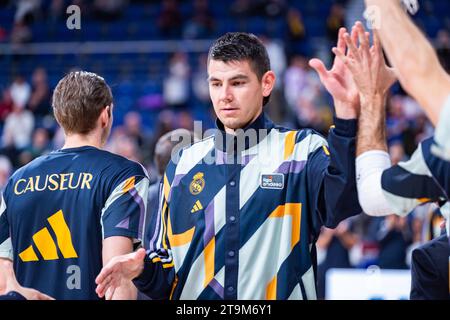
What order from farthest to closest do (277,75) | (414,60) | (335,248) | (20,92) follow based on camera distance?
(20,92) → (277,75) → (335,248) → (414,60)

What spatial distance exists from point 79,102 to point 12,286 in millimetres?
921

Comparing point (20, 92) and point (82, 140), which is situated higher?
point (20, 92)

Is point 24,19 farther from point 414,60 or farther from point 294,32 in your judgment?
point 414,60

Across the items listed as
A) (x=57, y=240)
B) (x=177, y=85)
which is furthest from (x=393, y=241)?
(x=57, y=240)

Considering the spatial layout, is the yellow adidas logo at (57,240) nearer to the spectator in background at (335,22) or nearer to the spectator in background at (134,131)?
the spectator in background at (134,131)

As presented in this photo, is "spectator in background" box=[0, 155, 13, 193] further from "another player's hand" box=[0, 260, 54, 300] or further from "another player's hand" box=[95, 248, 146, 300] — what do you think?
"another player's hand" box=[95, 248, 146, 300]

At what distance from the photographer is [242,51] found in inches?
143

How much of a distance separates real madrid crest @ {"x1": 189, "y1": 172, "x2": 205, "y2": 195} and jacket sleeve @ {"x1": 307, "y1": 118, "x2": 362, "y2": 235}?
1.87 feet

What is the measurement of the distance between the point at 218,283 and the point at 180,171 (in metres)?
0.58

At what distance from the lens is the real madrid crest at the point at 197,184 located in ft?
11.8

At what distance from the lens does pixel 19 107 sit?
1367cm

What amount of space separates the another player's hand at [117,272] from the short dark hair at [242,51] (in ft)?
3.34

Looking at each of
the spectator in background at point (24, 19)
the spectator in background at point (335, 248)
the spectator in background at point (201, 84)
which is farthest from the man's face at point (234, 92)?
the spectator in background at point (24, 19)

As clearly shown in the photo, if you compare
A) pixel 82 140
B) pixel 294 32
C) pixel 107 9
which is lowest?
pixel 82 140
